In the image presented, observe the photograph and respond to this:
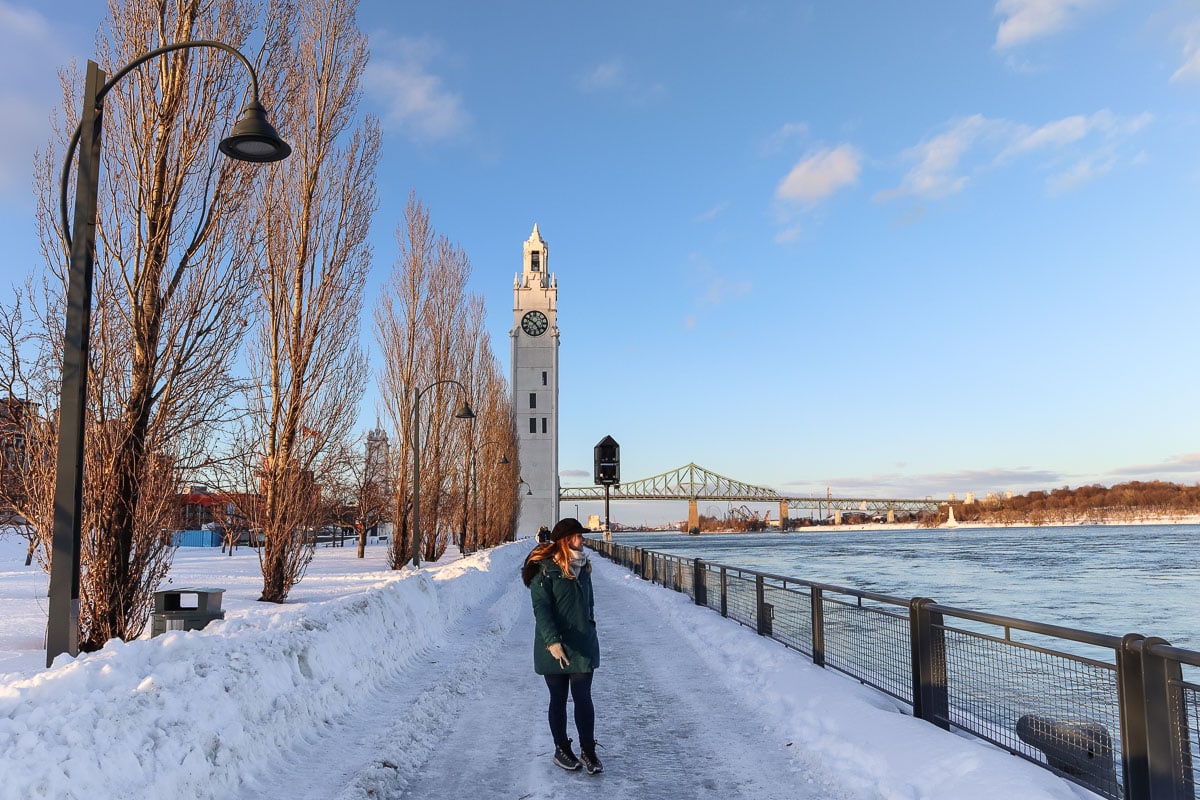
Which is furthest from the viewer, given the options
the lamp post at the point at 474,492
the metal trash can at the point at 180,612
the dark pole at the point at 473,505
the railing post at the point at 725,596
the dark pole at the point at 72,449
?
the dark pole at the point at 473,505

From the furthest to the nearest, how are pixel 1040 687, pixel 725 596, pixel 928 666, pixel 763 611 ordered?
pixel 725 596 → pixel 763 611 → pixel 928 666 → pixel 1040 687

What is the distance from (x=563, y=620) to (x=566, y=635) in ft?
0.36

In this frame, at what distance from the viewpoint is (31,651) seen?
8883 mm

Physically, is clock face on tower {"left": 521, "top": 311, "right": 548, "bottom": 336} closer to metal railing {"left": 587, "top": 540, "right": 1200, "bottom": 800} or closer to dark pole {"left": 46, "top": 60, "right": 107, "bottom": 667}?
metal railing {"left": 587, "top": 540, "right": 1200, "bottom": 800}

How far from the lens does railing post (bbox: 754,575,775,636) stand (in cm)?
1230

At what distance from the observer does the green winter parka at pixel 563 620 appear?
229 inches

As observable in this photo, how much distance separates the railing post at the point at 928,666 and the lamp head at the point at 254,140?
666 cm

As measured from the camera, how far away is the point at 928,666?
22.6 feet

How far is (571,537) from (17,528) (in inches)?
350

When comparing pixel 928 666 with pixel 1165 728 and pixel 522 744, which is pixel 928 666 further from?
pixel 522 744

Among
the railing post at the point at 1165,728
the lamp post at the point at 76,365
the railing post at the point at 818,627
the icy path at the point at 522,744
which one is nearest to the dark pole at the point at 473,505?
the icy path at the point at 522,744

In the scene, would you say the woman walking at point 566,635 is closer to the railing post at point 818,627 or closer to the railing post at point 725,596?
the railing post at point 818,627

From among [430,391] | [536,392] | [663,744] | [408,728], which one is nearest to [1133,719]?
[663,744]

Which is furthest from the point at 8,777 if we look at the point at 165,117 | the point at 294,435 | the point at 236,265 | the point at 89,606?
the point at 294,435
